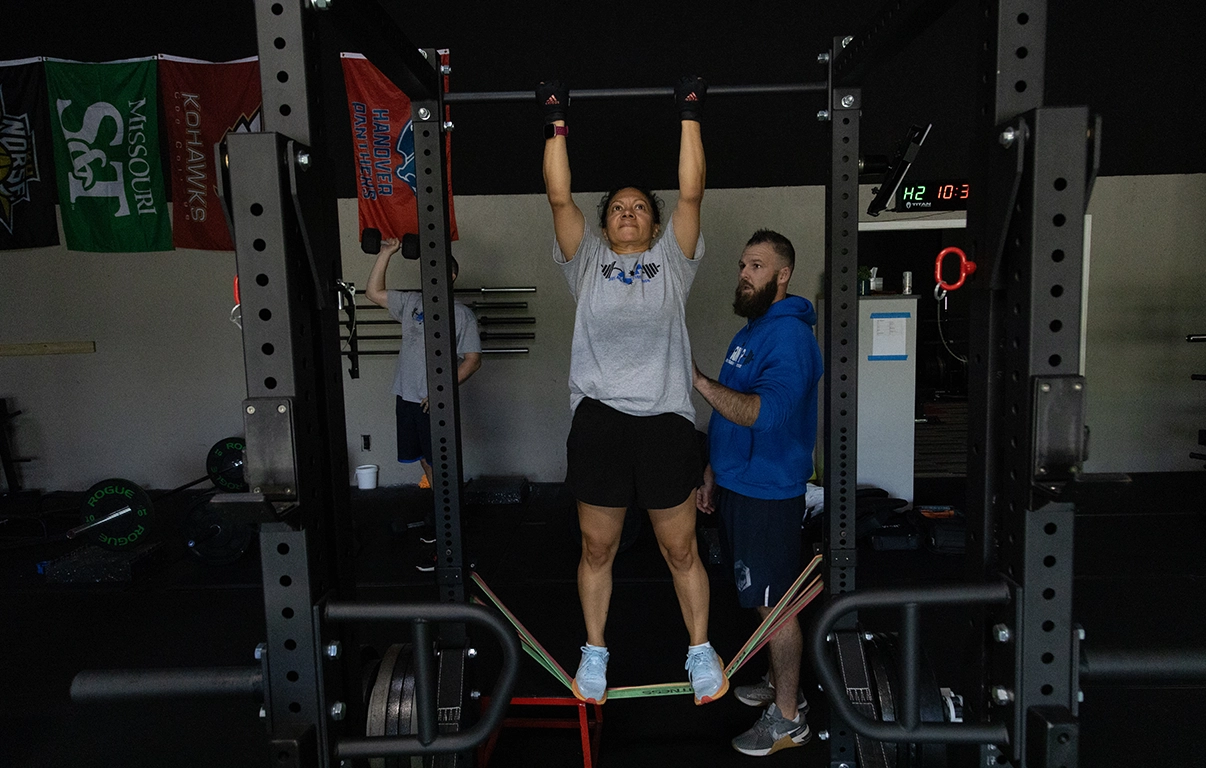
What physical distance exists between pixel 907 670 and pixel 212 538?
346 cm

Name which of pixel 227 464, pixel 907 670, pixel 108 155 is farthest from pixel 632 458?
pixel 108 155

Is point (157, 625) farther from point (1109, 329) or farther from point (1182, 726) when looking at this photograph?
point (1109, 329)

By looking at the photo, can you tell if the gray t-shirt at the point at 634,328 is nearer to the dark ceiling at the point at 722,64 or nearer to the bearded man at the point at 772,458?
the bearded man at the point at 772,458

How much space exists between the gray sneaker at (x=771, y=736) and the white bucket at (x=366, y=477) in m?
3.36

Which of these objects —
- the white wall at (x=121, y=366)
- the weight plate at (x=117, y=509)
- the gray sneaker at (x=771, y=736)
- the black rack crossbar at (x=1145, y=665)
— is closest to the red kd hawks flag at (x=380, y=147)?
the white wall at (x=121, y=366)

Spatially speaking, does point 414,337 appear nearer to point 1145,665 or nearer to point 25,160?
point 25,160

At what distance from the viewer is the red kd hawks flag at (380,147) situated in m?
3.74

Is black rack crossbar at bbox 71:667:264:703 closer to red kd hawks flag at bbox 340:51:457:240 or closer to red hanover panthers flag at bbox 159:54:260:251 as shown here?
red kd hawks flag at bbox 340:51:457:240

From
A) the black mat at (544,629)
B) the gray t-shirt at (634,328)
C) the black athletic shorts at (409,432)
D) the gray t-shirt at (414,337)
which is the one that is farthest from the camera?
the black athletic shorts at (409,432)

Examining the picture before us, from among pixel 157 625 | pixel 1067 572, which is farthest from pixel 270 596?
pixel 157 625

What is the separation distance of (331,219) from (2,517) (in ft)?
14.2

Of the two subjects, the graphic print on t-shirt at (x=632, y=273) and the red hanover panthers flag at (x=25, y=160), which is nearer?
the graphic print on t-shirt at (x=632, y=273)

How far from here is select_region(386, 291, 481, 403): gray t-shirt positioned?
3.54 metres

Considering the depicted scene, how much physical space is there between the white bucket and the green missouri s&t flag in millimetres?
1746
